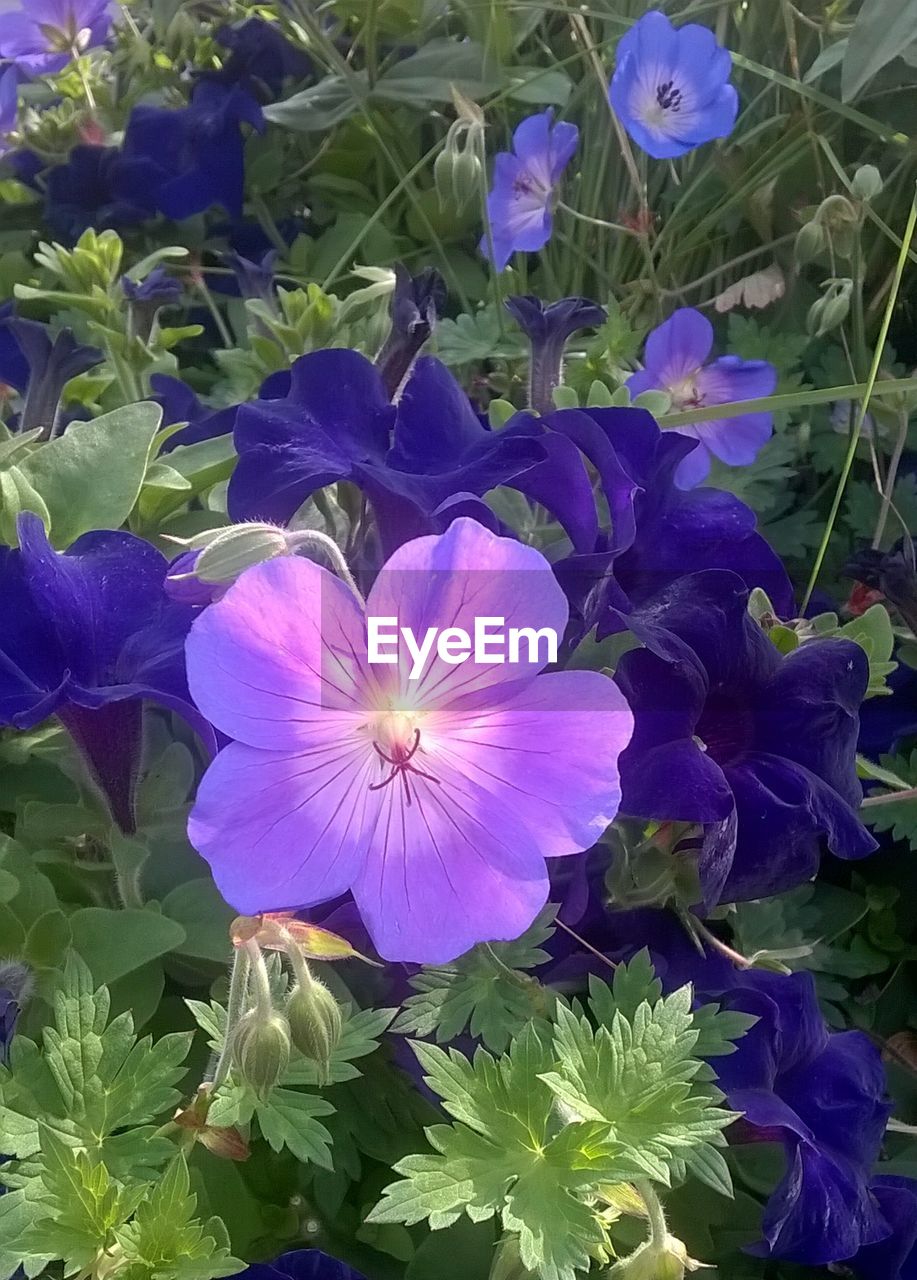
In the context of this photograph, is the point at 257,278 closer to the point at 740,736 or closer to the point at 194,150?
the point at 194,150

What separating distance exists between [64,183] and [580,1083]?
65 cm

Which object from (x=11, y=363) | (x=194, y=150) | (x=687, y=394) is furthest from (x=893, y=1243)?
(x=194, y=150)

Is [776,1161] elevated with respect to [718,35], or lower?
lower

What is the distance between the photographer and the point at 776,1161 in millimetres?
330

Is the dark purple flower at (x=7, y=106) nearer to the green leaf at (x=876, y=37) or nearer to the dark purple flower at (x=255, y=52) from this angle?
the dark purple flower at (x=255, y=52)

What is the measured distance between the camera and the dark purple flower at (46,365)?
427mm

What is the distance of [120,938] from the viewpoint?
0.27m

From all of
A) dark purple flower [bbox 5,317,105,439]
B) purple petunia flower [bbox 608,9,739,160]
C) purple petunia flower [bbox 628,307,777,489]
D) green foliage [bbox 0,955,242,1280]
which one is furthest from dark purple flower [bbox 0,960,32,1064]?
purple petunia flower [bbox 608,9,739,160]

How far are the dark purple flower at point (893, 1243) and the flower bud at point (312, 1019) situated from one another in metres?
0.19

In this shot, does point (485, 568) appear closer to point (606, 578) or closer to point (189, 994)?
point (606, 578)

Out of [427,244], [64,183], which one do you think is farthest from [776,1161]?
[64,183]

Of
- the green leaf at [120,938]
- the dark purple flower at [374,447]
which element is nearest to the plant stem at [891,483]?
the dark purple flower at [374,447]

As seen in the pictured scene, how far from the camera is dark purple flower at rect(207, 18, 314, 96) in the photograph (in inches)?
26.7

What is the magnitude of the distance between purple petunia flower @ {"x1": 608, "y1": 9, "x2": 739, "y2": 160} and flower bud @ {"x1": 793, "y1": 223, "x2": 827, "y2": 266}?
0.06 meters
